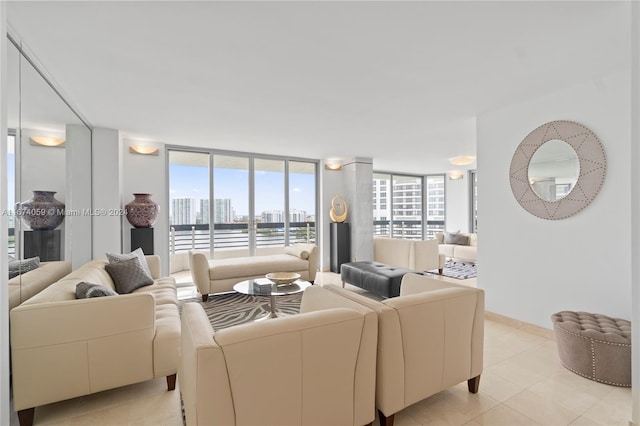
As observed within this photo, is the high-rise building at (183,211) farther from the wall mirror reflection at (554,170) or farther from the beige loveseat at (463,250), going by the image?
the beige loveseat at (463,250)

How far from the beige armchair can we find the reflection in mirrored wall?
214cm

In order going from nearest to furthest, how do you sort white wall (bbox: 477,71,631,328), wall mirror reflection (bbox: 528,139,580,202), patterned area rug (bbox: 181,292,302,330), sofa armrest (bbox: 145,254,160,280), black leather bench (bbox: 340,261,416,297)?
1. white wall (bbox: 477,71,631,328)
2. wall mirror reflection (bbox: 528,139,580,202)
3. patterned area rug (bbox: 181,292,302,330)
4. sofa armrest (bbox: 145,254,160,280)
5. black leather bench (bbox: 340,261,416,297)

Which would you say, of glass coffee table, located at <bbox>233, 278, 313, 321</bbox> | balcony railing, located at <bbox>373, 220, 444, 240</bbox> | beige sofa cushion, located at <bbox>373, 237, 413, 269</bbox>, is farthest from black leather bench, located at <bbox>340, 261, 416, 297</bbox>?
balcony railing, located at <bbox>373, 220, 444, 240</bbox>

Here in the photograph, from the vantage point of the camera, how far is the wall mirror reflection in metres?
2.79

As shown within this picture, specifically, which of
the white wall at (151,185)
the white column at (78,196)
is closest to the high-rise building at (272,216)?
the white wall at (151,185)

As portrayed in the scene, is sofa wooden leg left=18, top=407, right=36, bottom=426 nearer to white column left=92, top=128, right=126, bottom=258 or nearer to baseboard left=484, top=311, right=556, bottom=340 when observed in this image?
white column left=92, top=128, right=126, bottom=258

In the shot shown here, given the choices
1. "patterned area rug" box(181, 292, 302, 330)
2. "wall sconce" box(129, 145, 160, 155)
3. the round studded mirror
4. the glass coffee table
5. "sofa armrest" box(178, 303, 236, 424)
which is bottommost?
"patterned area rug" box(181, 292, 302, 330)

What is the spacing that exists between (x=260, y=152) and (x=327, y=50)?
3940mm

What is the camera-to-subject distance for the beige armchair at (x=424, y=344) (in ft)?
5.21

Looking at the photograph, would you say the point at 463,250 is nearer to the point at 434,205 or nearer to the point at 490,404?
the point at 434,205

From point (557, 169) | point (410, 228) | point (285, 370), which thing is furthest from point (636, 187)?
point (410, 228)

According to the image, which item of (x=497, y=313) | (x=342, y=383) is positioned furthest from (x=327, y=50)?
(x=497, y=313)

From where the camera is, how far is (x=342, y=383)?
57.6 inches

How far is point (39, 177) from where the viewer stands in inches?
93.0
